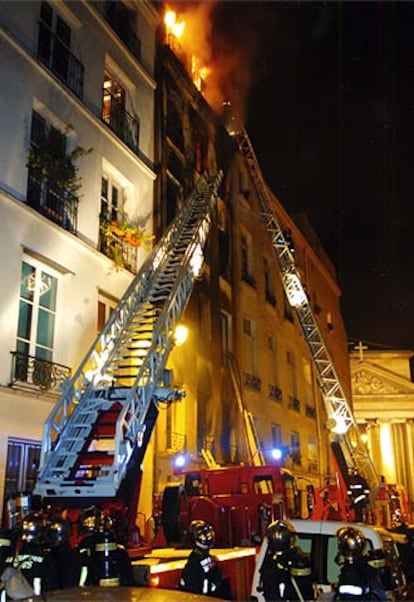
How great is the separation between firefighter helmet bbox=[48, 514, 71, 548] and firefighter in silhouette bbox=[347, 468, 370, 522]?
8804mm

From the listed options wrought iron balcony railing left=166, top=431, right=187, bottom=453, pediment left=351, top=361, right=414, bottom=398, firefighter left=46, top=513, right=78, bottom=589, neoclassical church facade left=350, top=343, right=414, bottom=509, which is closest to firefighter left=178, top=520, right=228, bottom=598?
firefighter left=46, top=513, right=78, bottom=589

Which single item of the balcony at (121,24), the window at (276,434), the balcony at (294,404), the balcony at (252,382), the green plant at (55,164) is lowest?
the window at (276,434)

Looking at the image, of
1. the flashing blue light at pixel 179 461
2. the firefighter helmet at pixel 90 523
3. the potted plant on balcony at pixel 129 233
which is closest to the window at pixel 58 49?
the potted plant on balcony at pixel 129 233

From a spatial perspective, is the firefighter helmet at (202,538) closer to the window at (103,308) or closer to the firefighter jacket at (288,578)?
the firefighter jacket at (288,578)

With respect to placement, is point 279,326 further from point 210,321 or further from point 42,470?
point 42,470

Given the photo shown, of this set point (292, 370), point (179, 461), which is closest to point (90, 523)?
point (179, 461)

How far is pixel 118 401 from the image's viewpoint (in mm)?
8500

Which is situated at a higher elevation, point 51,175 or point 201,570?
point 51,175

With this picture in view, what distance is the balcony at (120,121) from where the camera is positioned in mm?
15186

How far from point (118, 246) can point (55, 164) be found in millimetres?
2874

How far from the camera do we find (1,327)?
33.9 ft

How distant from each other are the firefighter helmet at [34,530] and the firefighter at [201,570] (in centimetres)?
136

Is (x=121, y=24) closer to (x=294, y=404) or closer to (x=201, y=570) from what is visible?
(x=201, y=570)

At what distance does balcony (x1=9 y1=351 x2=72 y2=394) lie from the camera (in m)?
10.5
